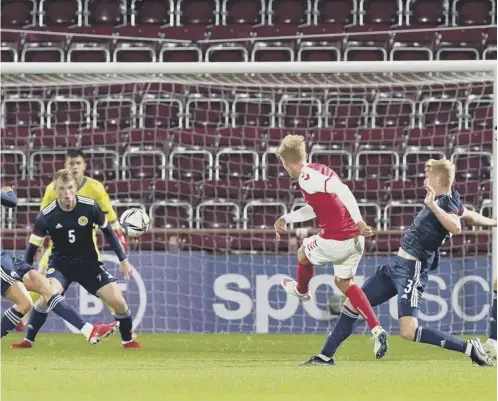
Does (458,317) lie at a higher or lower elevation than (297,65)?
lower

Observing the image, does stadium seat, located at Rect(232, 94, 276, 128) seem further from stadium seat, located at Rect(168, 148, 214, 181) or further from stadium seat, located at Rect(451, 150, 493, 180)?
stadium seat, located at Rect(451, 150, 493, 180)

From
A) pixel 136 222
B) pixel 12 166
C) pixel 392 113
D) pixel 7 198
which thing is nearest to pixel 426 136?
pixel 392 113

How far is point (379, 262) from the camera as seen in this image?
466 inches

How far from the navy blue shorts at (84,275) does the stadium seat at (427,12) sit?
8.38 meters

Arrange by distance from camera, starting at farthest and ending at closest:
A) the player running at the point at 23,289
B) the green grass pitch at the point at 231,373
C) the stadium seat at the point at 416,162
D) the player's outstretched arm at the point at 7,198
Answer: the stadium seat at the point at 416,162 → the player running at the point at 23,289 → the player's outstretched arm at the point at 7,198 → the green grass pitch at the point at 231,373

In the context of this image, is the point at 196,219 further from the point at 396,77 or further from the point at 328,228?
the point at 328,228

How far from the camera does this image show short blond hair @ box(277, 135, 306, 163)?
7500 mm

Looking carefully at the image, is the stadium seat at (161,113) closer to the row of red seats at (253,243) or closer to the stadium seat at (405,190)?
the row of red seats at (253,243)

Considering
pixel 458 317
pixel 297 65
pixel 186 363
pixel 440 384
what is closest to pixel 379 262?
pixel 458 317

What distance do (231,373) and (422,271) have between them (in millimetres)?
1480

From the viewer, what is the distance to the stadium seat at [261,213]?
530 inches

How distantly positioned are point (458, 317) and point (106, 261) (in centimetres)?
363

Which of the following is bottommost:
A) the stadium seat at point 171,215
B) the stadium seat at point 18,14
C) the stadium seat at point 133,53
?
the stadium seat at point 171,215

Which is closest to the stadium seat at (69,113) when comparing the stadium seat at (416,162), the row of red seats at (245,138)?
the row of red seats at (245,138)
